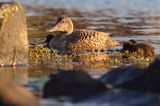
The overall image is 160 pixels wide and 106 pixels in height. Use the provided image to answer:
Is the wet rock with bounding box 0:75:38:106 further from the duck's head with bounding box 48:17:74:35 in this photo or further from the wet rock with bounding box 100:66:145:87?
the duck's head with bounding box 48:17:74:35

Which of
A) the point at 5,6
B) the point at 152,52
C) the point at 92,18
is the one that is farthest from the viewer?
the point at 92,18

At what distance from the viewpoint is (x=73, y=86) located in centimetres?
1087

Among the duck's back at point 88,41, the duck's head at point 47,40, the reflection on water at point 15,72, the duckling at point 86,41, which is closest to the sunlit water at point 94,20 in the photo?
the reflection on water at point 15,72

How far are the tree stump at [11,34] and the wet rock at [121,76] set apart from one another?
3.66 metres

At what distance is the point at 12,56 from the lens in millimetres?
15375

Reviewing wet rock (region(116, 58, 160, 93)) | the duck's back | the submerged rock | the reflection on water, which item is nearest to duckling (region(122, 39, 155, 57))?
the duck's back

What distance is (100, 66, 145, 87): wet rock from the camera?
11.6m

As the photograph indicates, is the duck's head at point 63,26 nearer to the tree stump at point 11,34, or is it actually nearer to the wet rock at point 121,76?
the tree stump at point 11,34

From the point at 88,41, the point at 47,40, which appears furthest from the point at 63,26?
the point at 88,41

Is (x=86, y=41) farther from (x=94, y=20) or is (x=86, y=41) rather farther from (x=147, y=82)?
(x=147, y=82)

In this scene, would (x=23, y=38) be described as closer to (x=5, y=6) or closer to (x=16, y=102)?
(x=5, y=6)

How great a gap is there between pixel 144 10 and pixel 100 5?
3917 millimetres

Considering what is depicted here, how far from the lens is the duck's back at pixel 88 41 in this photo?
65.8ft

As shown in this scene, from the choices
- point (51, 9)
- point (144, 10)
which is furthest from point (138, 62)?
point (51, 9)
